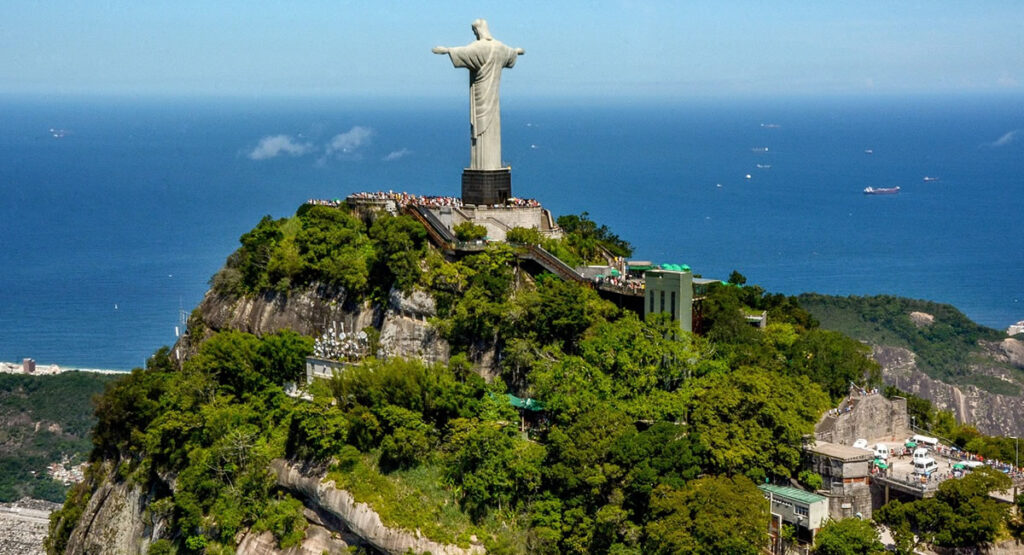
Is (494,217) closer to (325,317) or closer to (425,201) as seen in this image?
(425,201)

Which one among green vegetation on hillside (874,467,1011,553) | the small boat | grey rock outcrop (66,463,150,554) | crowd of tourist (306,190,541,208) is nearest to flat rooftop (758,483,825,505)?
green vegetation on hillside (874,467,1011,553)

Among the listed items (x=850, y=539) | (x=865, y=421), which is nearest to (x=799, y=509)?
(x=850, y=539)

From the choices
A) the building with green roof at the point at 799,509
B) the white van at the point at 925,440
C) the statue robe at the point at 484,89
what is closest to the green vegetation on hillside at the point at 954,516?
the building with green roof at the point at 799,509

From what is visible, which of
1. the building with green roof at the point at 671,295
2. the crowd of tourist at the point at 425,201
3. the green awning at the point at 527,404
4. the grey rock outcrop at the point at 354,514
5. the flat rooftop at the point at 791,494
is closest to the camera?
the flat rooftop at the point at 791,494

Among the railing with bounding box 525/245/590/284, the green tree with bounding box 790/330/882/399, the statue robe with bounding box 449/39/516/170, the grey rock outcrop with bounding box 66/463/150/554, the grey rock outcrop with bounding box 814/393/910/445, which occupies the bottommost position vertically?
the grey rock outcrop with bounding box 66/463/150/554

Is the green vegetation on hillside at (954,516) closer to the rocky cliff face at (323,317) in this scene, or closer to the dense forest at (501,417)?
the dense forest at (501,417)

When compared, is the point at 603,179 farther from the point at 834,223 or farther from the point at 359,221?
the point at 359,221

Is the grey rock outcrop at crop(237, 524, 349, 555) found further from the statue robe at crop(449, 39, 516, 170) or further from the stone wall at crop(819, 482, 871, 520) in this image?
the statue robe at crop(449, 39, 516, 170)
